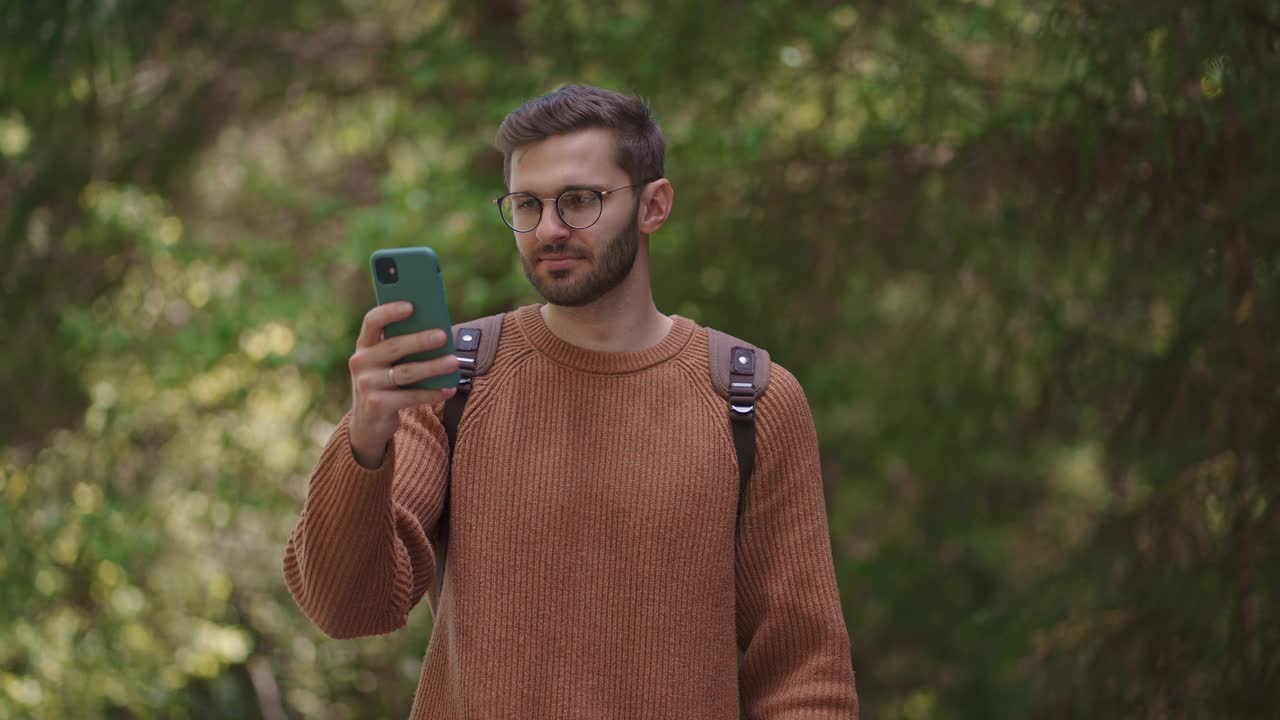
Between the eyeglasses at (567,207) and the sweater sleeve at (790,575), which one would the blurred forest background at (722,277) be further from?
the eyeglasses at (567,207)

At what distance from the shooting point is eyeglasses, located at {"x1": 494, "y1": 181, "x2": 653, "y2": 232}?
212 cm

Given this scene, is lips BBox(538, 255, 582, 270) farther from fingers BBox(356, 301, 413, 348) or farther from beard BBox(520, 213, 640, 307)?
fingers BBox(356, 301, 413, 348)

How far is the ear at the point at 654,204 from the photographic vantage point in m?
2.25

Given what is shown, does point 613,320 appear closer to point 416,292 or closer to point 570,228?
point 570,228

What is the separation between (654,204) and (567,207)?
206mm

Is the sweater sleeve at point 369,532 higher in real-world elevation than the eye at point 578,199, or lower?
lower

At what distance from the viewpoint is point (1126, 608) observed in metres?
4.88

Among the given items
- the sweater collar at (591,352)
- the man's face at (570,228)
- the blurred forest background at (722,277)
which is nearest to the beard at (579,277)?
the man's face at (570,228)

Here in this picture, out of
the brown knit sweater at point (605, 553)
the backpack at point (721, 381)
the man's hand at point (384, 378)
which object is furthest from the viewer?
the backpack at point (721, 381)

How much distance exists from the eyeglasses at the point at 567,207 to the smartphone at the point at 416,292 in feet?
0.90

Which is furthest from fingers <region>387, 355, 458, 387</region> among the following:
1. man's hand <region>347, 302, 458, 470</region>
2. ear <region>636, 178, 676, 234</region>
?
ear <region>636, 178, 676, 234</region>

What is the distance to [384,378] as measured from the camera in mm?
1835

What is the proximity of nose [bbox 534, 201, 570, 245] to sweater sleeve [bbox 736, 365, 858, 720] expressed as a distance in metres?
0.46

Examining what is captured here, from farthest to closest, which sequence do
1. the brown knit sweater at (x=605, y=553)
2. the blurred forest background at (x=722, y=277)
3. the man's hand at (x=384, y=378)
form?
the blurred forest background at (x=722, y=277), the brown knit sweater at (x=605, y=553), the man's hand at (x=384, y=378)
